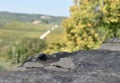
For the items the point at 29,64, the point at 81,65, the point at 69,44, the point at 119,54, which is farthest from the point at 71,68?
the point at 69,44

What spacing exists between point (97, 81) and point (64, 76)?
47cm

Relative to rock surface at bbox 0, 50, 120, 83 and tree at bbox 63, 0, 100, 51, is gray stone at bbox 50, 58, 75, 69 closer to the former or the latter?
rock surface at bbox 0, 50, 120, 83

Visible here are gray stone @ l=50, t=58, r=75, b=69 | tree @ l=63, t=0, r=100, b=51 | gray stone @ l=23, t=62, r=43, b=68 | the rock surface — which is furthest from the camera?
tree @ l=63, t=0, r=100, b=51

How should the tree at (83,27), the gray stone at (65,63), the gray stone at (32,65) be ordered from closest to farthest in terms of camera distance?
1. the gray stone at (65,63)
2. the gray stone at (32,65)
3. the tree at (83,27)

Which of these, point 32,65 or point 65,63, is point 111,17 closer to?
point 65,63

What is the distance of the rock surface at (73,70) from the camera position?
5.29 m

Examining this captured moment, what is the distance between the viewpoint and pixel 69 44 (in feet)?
98.3

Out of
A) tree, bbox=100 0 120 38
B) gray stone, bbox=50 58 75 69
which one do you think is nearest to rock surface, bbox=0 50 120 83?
gray stone, bbox=50 58 75 69

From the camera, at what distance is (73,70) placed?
599 cm

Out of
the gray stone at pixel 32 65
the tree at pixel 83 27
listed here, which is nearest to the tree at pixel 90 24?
the tree at pixel 83 27

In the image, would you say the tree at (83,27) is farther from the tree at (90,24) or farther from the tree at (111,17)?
the tree at (111,17)

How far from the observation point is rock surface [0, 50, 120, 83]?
5.29 metres

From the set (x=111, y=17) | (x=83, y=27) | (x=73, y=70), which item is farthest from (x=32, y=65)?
(x=111, y=17)

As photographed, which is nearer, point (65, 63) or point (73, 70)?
point (73, 70)
